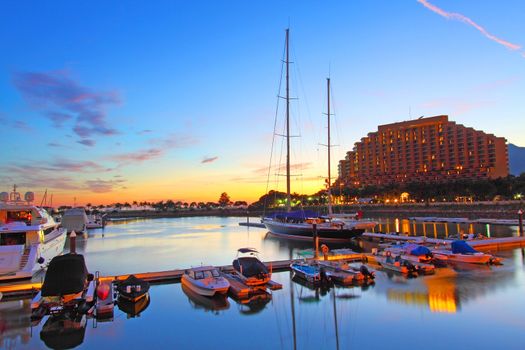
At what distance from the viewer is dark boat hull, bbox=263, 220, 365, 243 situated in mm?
47906

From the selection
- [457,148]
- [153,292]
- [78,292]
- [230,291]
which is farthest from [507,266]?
[457,148]

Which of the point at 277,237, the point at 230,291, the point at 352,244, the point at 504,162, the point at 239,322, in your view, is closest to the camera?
the point at 239,322

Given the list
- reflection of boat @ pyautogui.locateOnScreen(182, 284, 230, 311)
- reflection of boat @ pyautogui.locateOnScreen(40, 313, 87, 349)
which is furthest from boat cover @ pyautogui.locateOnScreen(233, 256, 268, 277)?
reflection of boat @ pyautogui.locateOnScreen(40, 313, 87, 349)

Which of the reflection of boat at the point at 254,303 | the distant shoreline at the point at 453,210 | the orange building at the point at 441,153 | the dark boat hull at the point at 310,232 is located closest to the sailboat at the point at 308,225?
the dark boat hull at the point at 310,232

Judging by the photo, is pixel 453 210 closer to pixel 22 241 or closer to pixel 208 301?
pixel 208 301

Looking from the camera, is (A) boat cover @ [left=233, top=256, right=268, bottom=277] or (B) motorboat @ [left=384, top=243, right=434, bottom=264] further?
(B) motorboat @ [left=384, top=243, right=434, bottom=264]

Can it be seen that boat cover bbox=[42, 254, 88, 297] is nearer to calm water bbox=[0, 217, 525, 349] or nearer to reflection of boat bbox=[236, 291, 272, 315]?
calm water bbox=[0, 217, 525, 349]

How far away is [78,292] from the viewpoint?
17.8 m

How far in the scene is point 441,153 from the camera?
590 ft

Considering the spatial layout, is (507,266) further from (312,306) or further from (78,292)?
(78,292)

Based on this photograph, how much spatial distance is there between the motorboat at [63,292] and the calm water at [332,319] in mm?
697

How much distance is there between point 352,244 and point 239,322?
108 feet

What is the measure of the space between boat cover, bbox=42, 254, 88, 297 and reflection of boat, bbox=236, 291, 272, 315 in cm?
777

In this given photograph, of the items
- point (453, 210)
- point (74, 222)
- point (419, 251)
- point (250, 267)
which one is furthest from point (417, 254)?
point (453, 210)
